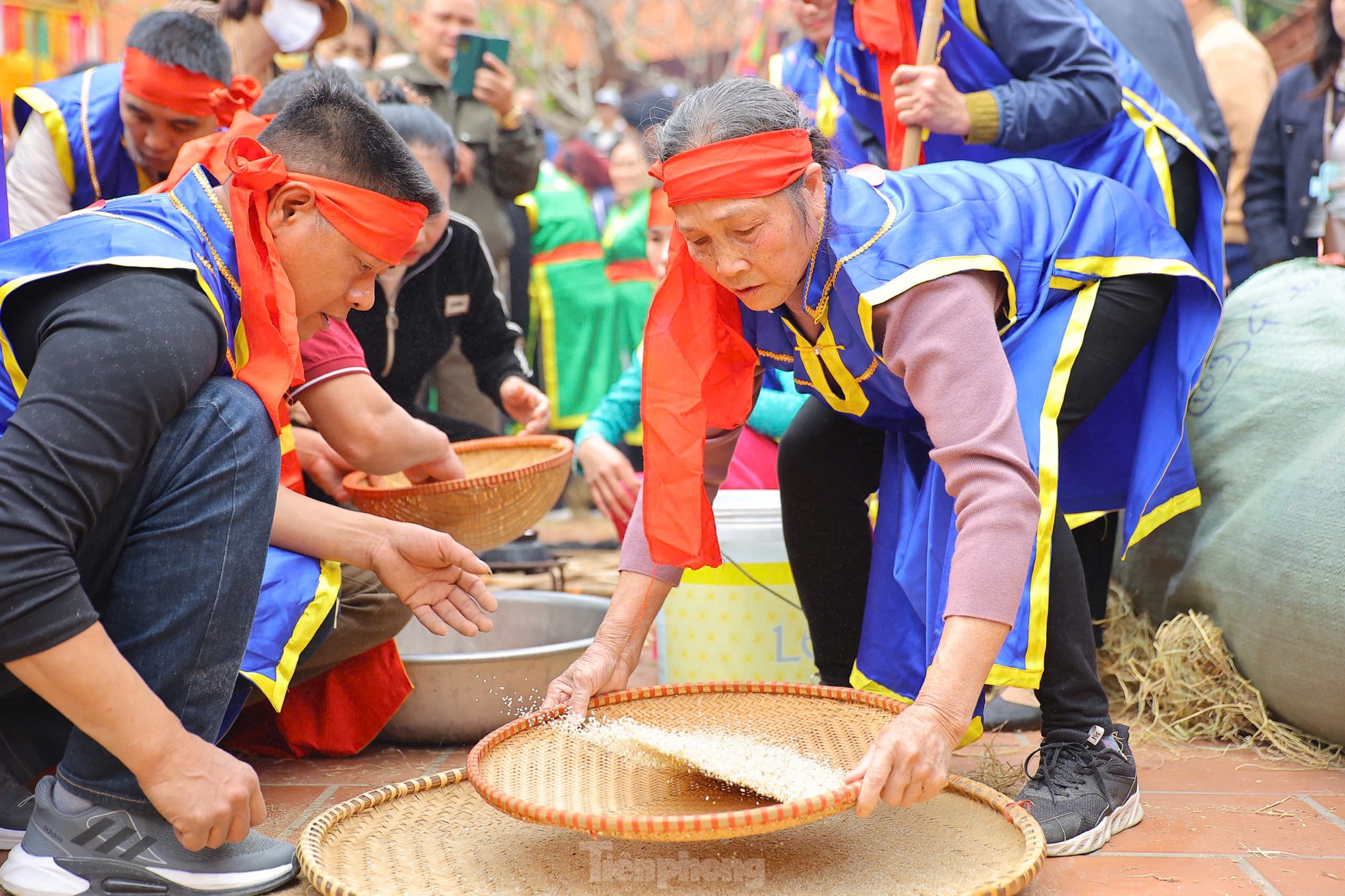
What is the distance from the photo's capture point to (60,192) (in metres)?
3.14

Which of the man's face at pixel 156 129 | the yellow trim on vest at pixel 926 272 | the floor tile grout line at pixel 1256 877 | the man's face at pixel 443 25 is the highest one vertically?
the man's face at pixel 443 25

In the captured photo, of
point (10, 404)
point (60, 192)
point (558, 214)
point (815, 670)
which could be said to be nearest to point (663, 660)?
point (815, 670)

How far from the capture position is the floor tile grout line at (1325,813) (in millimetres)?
2178

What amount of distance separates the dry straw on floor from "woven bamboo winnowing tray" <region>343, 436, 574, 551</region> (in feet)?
4.64

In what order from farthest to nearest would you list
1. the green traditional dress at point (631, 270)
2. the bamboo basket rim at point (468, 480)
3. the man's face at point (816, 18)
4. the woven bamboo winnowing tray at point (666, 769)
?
the green traditional dress at point (631, 270) < the man's face at point (816, 18) < the bamboo basket rim at point (468, 480) < the woven bamboo winnowing tray at point (666, 769)

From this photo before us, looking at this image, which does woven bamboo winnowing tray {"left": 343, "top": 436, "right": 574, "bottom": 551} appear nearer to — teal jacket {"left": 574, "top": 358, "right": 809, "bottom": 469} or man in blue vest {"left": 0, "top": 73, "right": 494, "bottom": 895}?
teal jacket {"left": 574, "top": 358, "right": 809, "bottom": 469}

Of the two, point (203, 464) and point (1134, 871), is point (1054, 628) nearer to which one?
point (1134, 871)

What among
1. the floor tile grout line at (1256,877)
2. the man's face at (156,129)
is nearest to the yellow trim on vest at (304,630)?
the man's face at (156,129)

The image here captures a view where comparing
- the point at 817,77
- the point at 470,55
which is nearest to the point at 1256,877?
the point at 817,77

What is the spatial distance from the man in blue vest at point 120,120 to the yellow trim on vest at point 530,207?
2.43m

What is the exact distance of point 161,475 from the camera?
5.85ft

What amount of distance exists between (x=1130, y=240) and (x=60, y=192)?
2549mm

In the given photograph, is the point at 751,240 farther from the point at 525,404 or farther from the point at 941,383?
the point at 525,404

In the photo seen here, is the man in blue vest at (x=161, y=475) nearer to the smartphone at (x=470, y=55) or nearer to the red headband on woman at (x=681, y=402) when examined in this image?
the red headband on woman at (x=681, y=402)
